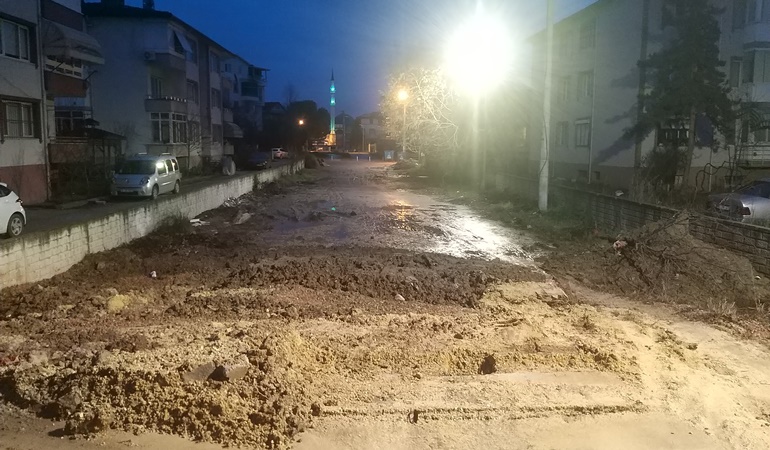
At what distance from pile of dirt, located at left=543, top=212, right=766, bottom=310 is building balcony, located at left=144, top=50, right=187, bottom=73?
33.2 metres

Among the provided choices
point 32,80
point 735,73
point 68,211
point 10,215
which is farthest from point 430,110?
point 10,215

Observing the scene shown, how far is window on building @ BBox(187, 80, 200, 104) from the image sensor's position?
45.2 meters

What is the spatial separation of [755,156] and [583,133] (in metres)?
9.16

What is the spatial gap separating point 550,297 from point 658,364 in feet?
11.8

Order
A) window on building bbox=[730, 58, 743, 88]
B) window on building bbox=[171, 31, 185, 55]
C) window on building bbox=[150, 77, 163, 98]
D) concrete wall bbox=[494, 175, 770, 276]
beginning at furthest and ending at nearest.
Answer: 1. window on building bbox=[171, 31, 185, 55]
2. window on building bbox=[150, 77, 163, 98]
3. window on building bbox=[730, 58, 743, 88]
4. concrete wall bbox=[494, 175, 770, 276]

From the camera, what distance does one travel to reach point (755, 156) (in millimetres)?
30938

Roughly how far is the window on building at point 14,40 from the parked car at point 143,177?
16.5 ft

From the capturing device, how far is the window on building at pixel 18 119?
21.5 meters

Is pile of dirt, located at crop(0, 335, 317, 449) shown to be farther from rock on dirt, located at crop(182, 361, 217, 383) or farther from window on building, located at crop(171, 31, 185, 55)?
window on building, located at crop(171, 31, 185, 55)

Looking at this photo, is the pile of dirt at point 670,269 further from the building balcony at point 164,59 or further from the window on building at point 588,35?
the building balcony at point 164,59

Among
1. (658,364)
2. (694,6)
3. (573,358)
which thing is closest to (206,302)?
(573,358)

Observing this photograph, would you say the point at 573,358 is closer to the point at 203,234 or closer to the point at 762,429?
the point at 762,429

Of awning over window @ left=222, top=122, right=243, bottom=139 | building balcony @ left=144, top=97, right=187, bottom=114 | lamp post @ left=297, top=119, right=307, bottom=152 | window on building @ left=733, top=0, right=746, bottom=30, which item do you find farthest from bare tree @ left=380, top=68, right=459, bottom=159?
lamp post @ left=297, top=119, right=307, bottom=152

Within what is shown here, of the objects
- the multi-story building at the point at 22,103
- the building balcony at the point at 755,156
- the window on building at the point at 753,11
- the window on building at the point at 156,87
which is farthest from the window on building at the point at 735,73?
the window on building at the point at 156,87
